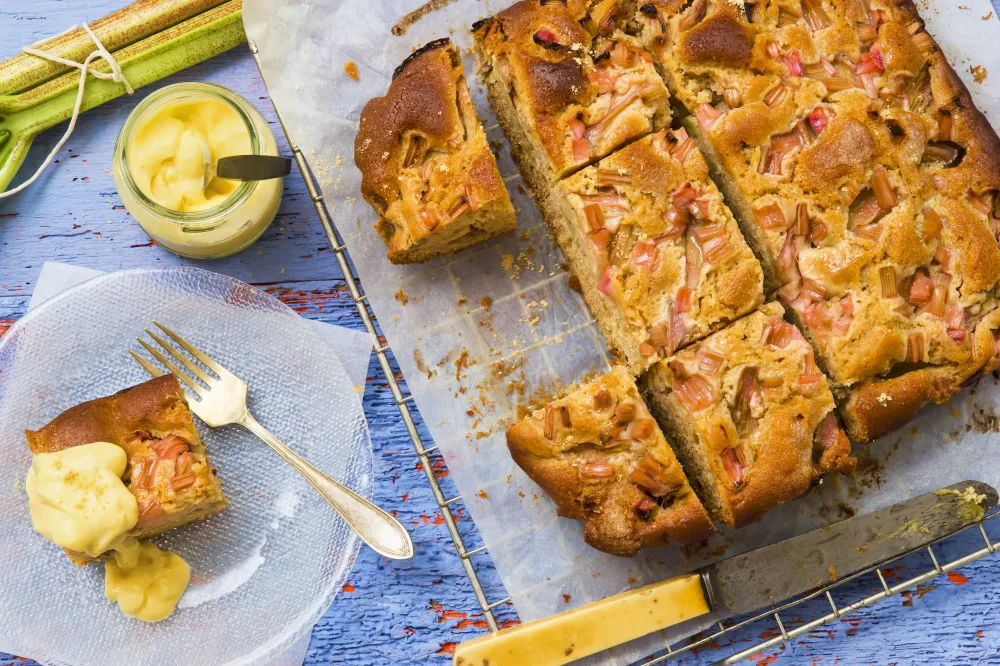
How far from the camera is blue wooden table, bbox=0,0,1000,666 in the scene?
4238 millimetres

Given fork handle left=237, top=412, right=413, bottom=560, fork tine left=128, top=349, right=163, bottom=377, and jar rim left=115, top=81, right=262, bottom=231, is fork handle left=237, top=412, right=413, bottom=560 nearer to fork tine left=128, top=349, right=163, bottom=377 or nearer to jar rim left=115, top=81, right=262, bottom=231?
fork tine left=128, top=349, right=163, bottom=377

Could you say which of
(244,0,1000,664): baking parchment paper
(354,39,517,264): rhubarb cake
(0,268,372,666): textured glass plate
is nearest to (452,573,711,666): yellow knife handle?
(244,0,1000,664): baking parchment paper

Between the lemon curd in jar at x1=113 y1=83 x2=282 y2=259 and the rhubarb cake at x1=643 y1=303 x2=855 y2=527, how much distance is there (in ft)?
7.03

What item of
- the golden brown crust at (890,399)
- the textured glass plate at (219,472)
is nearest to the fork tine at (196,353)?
A: the textured glass plate at (219,472)

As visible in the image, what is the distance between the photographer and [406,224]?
12.8 feet

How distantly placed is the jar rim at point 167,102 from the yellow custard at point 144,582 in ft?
4.90

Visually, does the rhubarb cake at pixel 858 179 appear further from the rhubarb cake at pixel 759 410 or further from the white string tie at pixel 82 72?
the white string tie at pixel 82 72

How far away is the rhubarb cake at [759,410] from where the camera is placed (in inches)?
143

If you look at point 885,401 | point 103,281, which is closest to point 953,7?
point 885,401

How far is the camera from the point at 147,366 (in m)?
4.05

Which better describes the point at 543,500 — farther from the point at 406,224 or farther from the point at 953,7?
the point at 953,7

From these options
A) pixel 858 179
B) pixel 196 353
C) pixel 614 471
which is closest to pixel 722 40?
pixel 858 179

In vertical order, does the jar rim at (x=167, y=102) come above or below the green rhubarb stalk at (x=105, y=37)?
below

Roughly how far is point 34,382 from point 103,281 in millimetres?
582
